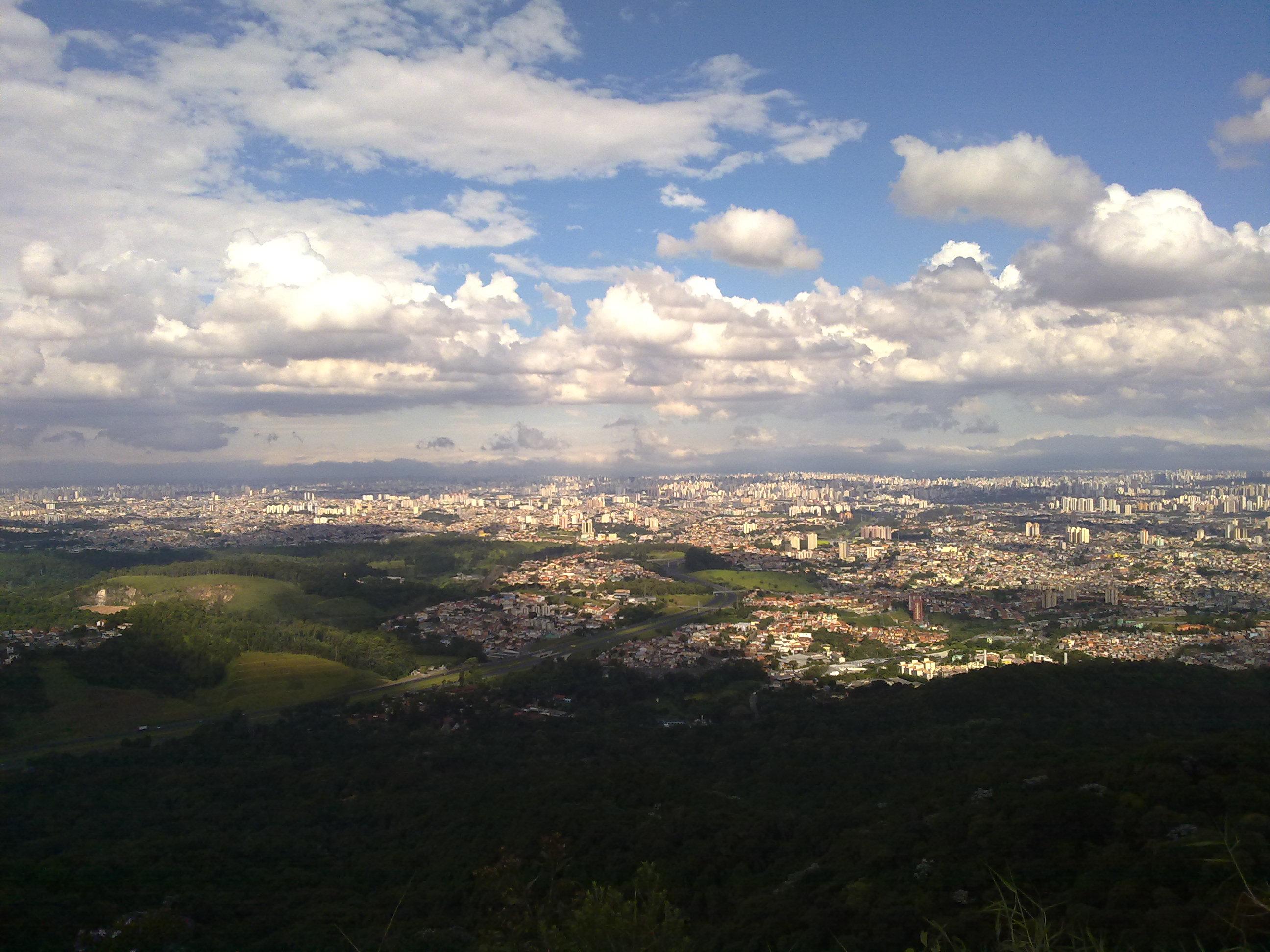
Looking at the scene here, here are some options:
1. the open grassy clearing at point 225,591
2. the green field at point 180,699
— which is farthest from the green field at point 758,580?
the green field at point 180,699

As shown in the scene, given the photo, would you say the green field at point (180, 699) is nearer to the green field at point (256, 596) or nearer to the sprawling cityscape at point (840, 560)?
the sprawling cityscape at point (840, 560)

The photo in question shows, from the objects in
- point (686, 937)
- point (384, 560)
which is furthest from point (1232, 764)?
point (384, 560)

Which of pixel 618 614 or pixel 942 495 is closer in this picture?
pixel 618 614

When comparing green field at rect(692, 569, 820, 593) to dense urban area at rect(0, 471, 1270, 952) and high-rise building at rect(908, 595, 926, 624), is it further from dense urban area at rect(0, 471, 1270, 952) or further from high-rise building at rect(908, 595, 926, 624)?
high-rise building at rect(908, 595, 926, 624)

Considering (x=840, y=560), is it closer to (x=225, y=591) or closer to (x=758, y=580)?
(x=758, y=580)

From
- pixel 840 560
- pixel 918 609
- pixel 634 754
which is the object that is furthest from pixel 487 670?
pixel 840 560

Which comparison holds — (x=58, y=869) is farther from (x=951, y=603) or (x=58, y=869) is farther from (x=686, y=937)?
(x=951, y=603)
